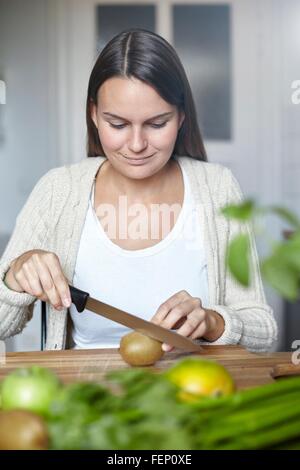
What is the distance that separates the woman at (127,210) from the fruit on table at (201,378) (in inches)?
21.7

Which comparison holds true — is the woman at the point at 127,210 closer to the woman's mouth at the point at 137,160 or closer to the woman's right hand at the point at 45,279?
the woman's mouth at the point at 137,160

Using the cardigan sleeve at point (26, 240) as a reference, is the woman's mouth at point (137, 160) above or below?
above

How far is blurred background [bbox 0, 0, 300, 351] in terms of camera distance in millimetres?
1706

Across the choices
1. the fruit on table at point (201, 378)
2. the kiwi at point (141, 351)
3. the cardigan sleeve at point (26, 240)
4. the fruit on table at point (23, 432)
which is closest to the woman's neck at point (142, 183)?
the cardigan sleeve at point (26, 240)

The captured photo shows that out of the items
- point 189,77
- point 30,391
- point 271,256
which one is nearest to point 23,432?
point 30,391

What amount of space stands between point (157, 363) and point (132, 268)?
356 millimetres

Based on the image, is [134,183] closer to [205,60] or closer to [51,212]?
[51,212]

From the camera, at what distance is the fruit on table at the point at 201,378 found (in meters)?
0.59

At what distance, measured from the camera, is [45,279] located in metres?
1.00

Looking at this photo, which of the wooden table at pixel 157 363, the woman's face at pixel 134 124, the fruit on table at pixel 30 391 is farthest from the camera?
the woman's face at pixel 134 124

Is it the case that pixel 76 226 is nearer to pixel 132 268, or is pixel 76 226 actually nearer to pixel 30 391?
pixel 132 268

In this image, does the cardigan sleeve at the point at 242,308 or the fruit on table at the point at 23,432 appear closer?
the fruit on table at the point at 23,432

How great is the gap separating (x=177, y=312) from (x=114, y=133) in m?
0.36
